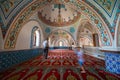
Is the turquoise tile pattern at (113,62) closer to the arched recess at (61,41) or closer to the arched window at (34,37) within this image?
the arched window at (34,37)

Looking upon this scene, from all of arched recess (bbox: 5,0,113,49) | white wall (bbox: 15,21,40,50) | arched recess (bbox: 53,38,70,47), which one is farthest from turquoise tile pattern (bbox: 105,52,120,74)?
arched recess (bbox: 53,38,70,47)

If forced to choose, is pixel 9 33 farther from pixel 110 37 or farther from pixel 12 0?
pixel 110 37

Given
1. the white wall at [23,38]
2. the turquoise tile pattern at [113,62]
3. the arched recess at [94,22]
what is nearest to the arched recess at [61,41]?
the white wall at [23,38]

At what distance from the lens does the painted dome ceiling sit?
953 centimetres

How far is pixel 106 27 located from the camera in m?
2.81

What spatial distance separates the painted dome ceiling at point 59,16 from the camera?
31.3 feet

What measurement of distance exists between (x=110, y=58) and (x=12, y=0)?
4.08m

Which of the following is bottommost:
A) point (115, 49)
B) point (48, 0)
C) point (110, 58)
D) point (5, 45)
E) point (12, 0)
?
point (110, 58)

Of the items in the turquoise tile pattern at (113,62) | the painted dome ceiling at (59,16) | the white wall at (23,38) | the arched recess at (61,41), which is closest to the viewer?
the turquoise tile pattern at (113,62)

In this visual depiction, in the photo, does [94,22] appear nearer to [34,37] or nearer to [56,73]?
[56,73]

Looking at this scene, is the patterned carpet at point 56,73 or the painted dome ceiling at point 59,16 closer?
the patterned carpet at point 56,73

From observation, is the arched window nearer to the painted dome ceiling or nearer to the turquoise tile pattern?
the painted dome ceiling

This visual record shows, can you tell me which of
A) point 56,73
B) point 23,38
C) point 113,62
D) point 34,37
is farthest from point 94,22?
point 34,37

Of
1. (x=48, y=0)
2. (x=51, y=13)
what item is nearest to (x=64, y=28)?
(x=51, y=13)
